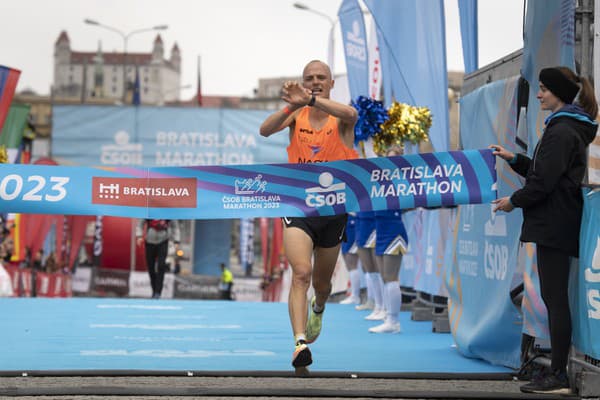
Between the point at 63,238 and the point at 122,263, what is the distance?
262 inches

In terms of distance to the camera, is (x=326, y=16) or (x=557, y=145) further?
(x=326, y=16)

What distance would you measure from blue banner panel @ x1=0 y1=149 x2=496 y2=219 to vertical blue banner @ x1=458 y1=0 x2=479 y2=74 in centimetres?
513

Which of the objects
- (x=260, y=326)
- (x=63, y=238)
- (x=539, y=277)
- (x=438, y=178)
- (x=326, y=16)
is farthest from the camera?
(x=326, y=16)

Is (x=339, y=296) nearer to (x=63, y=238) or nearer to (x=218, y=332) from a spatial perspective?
(x=218, y=332)

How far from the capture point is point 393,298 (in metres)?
11.8

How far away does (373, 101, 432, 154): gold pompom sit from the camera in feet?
40.1

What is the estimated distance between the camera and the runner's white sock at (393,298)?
11820 mm

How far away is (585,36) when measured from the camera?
7070mm

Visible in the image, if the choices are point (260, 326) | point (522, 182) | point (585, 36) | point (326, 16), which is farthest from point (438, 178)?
point (326, 16)

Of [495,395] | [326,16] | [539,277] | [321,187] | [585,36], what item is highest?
[326,16]

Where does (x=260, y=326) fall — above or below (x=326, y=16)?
below

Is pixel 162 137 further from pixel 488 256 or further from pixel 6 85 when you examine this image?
pixel 488 256

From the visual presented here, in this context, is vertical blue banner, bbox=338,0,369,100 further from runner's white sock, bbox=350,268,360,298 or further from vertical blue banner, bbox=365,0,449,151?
vertical blue banner, bbox=365,0,449,151

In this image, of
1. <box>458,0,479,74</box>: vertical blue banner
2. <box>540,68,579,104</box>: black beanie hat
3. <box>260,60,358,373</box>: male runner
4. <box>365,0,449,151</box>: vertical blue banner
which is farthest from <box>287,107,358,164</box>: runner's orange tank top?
<box>365,0,449,151</box>: vertical blue banner
